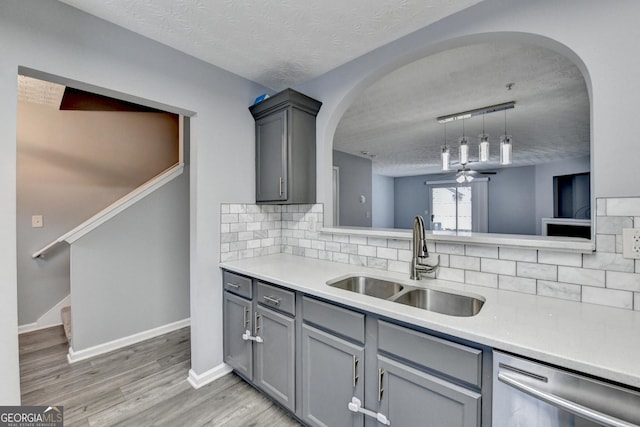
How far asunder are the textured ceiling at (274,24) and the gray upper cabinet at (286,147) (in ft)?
0.99

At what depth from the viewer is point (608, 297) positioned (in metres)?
1.16

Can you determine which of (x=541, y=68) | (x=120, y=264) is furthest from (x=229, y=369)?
(x=541, y=68)

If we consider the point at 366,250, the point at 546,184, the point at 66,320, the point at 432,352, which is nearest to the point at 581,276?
the point at 432,352

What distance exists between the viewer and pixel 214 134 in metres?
2.10

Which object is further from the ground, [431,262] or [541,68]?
[541,68]

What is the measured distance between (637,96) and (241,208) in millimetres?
2286

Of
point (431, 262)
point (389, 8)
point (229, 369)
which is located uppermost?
point (389, 8)

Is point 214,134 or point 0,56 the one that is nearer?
point 0,56

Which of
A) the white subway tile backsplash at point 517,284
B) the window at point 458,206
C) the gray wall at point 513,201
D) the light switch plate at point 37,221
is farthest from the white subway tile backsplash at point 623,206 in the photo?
the window at point 458,206

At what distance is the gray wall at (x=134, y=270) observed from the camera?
238 centimetres

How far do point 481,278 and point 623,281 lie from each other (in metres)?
0.52

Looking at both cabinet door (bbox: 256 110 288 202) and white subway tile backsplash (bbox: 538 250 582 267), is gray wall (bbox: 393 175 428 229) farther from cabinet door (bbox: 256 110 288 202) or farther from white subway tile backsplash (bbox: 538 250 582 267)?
white subway tile backsplash (bbox: 538 250 582 267)

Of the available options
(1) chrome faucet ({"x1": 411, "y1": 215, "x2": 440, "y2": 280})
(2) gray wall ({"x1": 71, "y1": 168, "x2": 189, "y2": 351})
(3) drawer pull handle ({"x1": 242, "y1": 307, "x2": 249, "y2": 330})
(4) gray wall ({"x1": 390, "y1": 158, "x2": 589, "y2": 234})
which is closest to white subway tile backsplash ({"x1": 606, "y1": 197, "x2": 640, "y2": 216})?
(1) chrome faucet ({"x1": 411, "y1": 215, "x2": 440, "y2": 280})

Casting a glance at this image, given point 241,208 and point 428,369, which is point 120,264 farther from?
point 428,369
